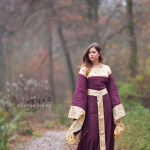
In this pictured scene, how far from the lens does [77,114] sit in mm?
3283

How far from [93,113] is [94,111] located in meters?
0.03

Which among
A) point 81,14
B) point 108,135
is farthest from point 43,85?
point 81,14

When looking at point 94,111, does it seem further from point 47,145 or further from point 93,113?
point 47,145

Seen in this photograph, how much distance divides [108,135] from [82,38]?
7872 millimetres

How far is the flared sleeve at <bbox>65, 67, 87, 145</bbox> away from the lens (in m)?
3.31

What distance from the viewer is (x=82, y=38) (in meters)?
10.9

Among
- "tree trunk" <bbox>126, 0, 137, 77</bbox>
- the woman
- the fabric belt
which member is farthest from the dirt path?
"tree trunk" <bbox>126, 0, 137, 77</bbox>

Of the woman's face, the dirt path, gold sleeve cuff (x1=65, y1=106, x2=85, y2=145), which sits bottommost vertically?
the dirt path

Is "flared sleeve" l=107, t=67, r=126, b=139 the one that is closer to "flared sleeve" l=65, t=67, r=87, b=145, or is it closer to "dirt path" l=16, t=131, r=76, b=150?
"flared sleeve" l=65, t=67, r=87, b=145

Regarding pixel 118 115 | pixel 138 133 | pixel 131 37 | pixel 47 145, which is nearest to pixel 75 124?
pixel 118 115

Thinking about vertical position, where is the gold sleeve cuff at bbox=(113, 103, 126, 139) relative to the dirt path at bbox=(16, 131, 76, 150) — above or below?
above

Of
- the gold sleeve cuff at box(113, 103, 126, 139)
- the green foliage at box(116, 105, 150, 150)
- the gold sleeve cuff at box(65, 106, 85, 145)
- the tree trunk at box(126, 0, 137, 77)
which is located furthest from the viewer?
the tree trunk at box(126, 0, 137, 77)

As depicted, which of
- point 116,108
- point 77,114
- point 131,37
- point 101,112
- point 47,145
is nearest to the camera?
point 77,114

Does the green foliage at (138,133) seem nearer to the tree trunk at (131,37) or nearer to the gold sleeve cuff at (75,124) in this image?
the gold sleeve cuff at (75,124)
